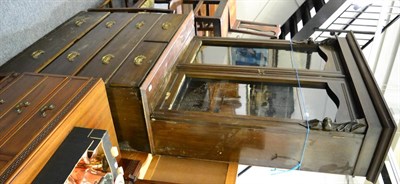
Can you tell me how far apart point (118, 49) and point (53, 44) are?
0.29m

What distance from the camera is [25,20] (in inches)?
53.0

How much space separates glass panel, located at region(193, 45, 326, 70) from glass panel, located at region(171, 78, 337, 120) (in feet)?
0.42

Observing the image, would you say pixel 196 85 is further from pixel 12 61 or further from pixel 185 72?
pixel 12 61

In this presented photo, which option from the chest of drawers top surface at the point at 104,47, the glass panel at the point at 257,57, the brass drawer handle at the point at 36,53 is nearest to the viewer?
the chest of drawers top surface at the point at 104,47

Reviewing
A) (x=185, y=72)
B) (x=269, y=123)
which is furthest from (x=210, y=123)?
(x=185, y=72)

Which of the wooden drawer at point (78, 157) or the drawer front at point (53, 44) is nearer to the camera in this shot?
the wooden drawer at point (78, 157)

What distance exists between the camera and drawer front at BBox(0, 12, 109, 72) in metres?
1.14

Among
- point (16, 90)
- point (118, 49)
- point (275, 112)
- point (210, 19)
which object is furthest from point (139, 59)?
point (210, 19)

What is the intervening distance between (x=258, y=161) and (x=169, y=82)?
442mm

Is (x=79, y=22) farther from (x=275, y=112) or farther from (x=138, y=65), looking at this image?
(x=275, y=112)

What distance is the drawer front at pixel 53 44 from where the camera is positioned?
1.14 meters

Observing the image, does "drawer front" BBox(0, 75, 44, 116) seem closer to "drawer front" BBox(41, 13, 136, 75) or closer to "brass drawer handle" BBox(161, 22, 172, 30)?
"drawer front" BBox(41, 13, 136, 75)

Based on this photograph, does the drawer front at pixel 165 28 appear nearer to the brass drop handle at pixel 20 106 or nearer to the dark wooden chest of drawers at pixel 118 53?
the dark wooden chest of drawers at pixel 118 53

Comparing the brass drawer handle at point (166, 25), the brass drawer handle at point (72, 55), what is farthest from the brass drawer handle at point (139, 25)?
the brass drawer handle at point (72, 55)
